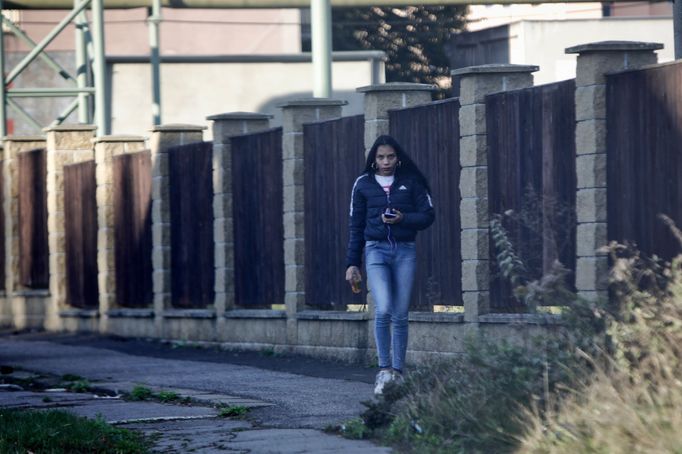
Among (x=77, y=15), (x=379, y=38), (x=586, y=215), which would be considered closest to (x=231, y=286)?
(x=586, y=215)

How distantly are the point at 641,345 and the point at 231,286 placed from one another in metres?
10.7

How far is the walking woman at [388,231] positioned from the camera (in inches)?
458

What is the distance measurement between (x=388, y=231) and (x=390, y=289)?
437 mm

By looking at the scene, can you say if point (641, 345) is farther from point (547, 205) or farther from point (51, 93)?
point (51, 93)

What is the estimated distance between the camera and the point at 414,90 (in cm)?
1501

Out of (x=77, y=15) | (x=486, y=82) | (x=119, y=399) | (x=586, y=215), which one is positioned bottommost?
(x=119, y=399)

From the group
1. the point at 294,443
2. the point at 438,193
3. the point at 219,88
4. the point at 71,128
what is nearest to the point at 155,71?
the point at 71,128

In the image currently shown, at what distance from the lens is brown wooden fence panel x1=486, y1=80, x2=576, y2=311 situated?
1236 centimetres

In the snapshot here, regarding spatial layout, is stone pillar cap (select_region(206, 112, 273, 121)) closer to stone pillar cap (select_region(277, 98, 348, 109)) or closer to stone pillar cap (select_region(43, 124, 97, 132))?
stone pillar cap (select_region(277, 98, 348, 109))

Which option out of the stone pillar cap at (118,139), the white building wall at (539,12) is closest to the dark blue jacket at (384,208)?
the stone pillar cap at (118,139)

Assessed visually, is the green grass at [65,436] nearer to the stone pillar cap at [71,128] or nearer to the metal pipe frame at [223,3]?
the stone pillar cap at [71,128]

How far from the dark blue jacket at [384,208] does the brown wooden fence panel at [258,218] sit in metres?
5.37

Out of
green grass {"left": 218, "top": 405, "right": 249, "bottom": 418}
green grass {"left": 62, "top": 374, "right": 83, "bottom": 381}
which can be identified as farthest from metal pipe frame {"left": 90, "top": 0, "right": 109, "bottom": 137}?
green grass {"left": 218, "top": 405, "right": 249, "bottom": 418}

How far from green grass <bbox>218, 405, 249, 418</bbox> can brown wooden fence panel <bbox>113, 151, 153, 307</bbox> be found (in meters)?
9.92
